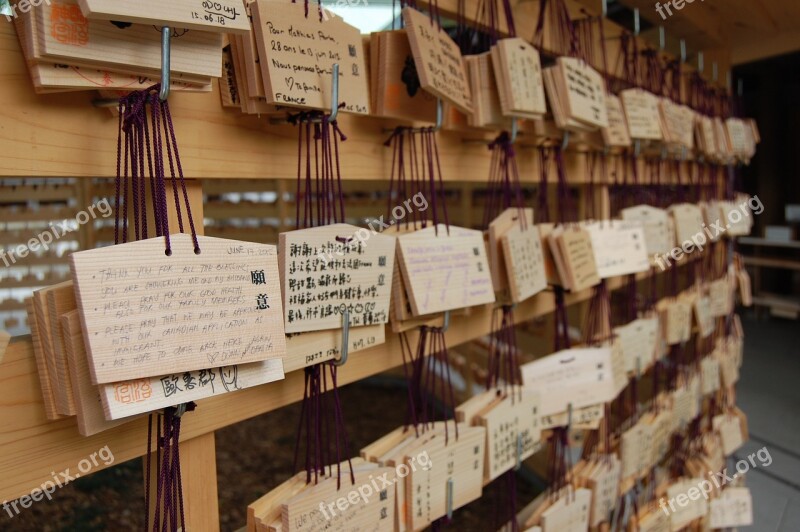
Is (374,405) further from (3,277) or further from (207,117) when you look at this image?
(207,117)

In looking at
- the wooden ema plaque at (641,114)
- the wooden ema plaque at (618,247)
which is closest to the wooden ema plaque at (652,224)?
the wooden ema plaque at (618,247)

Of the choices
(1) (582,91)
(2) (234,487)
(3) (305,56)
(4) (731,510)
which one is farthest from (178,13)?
(4) (731,510)

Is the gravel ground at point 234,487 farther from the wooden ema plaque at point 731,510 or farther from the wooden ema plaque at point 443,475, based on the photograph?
the wooden ema plaque at point 731,510

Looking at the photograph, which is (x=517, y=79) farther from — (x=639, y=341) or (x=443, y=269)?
(x=639, y=341)

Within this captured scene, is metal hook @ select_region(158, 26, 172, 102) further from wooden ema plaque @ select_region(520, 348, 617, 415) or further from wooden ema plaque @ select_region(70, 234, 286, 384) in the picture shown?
wooden ema plaque @ select_region(520, 348, 617, 415)

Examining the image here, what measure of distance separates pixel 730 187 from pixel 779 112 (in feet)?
12.2

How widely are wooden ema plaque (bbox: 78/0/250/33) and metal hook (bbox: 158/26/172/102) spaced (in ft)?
0.03

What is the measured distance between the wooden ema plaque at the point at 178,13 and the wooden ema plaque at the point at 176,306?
0.17 m

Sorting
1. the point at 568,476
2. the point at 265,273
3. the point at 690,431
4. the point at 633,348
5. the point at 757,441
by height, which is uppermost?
the point at 265,273

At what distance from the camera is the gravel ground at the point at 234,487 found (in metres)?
1.38

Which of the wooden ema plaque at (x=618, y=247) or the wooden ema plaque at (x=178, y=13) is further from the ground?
the wooden ema plaque at (x=178, y=13)

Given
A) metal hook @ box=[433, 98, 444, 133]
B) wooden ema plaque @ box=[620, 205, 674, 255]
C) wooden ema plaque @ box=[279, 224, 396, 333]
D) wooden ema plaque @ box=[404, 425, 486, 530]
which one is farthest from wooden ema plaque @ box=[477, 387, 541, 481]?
wooden ema plaque @ box=[620, 205, 674, 255]

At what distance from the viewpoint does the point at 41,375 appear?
51 cm

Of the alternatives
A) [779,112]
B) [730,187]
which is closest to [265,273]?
[730,187]
